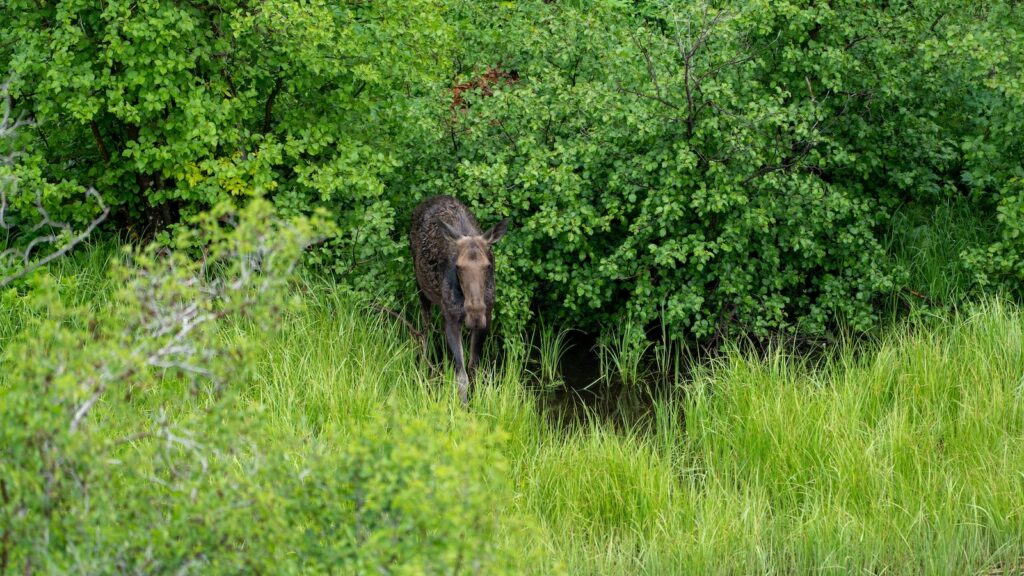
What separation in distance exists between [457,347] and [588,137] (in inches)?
85.2

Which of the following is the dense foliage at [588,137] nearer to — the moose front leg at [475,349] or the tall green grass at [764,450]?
the moose front leg at [475,349]

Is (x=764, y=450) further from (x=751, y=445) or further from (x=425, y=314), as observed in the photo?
(x=425, y=314)

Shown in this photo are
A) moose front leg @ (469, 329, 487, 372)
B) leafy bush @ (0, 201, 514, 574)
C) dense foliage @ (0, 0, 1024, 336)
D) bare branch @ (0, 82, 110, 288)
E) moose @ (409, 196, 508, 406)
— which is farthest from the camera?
dense foliage @ (0, 0, 1024, 336)

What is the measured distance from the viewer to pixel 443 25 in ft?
32.8

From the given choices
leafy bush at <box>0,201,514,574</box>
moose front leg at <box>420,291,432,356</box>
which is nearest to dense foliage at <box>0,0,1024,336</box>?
moose front leg at <box>420,291,432,356</box>

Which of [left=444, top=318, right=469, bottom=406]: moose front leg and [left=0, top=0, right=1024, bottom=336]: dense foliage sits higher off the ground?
[left=0, top=0, right=1024, bottom=336]: dense foliage

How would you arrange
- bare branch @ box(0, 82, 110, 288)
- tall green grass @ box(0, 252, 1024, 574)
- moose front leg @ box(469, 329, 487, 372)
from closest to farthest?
bare branch @ box(0, 82, 110, 288), tall green grass @ box(0, 252, 1024, 574), moose front leg @ box(469, 329, 487, 372)

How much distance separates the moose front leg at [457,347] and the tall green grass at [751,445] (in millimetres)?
138

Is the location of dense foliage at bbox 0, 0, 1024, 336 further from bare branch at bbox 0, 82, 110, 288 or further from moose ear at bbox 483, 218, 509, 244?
moose ear at bbox 483, 218, 509, 244

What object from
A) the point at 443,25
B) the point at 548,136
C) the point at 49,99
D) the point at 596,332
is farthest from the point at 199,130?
the point at 596,332

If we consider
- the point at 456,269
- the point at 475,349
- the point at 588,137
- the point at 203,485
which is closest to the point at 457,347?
the point at 475,349

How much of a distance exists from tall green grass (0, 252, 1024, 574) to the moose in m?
0.36

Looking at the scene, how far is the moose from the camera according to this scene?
8656 millimetres

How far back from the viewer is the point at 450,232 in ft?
28.9
